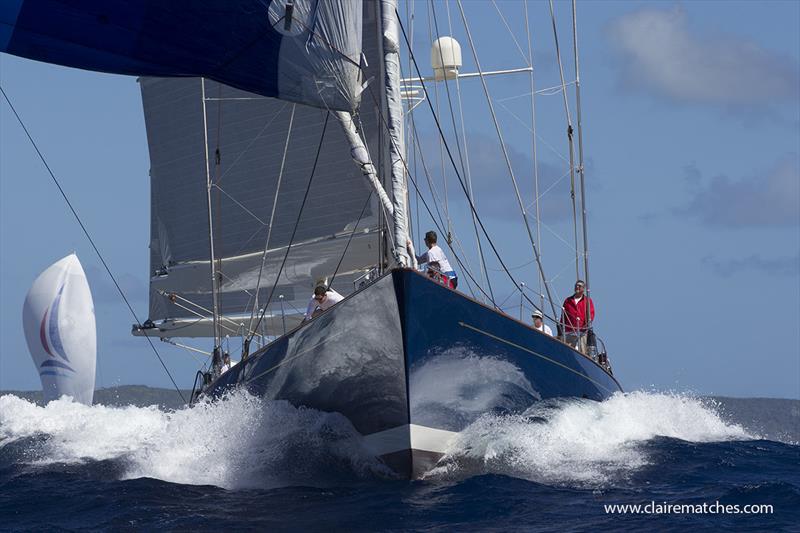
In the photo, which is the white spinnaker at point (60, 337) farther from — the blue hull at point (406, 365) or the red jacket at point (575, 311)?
the blue hull at point (406, 365)

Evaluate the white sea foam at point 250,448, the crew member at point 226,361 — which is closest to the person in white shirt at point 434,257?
the white sea foam at point 250,448

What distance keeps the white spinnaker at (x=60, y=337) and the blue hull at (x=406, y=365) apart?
15.0 meters

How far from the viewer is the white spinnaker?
88.9ft

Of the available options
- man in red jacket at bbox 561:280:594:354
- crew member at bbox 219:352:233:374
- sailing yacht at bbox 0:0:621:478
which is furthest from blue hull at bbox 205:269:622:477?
crew member at bbox 219:352:233:374

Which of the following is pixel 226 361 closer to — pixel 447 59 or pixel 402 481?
pixel 402 481

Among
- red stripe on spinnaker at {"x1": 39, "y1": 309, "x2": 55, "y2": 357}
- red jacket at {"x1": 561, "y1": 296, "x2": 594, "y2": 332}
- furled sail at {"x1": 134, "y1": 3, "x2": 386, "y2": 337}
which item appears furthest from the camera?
red stripe on spinnaker at {"x1": 39, "y1": 309, "x2": 55, "y2": 357}

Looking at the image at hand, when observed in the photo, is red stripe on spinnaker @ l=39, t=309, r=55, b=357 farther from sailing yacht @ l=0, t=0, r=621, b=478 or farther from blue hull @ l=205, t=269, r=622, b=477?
blue hull @ l=205, t=269, r=622, b=477

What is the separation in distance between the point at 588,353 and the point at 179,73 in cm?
781

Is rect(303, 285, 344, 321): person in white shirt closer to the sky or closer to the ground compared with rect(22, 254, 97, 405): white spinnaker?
closer to the ground

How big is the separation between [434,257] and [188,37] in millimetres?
3748

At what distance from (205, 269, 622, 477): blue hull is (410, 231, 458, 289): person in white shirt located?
106cm

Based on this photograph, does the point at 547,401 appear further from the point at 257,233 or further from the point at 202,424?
the point at 257,233

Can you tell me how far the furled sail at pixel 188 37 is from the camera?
449 inches

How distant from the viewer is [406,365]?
12.0 m
